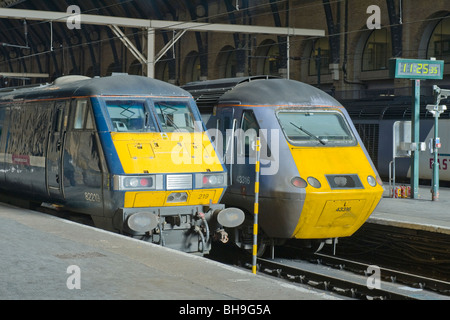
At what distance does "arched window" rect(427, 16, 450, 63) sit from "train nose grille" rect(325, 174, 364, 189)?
2051 centimetres

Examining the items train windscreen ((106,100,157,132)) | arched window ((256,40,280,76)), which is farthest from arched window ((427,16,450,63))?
train windscreen ((106,100,157,132))

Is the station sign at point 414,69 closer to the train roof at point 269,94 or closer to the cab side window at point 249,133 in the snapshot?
the train roof at point 269,94

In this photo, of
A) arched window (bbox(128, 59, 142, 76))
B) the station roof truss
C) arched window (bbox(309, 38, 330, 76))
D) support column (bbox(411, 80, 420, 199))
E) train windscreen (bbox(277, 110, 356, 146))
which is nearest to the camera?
train windscreen (bbox(277, 110, 356, 146))

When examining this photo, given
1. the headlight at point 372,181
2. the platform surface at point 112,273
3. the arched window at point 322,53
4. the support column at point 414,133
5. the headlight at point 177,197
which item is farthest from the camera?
the arched window at point 322,53

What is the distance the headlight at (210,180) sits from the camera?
35.8 ft

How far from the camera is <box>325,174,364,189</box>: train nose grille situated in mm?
11555

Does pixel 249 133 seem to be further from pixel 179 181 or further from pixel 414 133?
pixel 414 133

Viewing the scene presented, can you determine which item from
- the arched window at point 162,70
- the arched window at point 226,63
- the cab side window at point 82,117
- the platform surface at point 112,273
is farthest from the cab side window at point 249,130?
the arched window at point 162,70

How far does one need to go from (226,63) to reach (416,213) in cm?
2910

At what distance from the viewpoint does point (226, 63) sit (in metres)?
43.0

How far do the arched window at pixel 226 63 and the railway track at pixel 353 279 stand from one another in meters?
29.6

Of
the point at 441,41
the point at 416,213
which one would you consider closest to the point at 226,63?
the point at 441,41

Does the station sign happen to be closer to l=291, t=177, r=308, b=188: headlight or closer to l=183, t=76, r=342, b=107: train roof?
l=183, t=76, r=342, b=107: train roof
